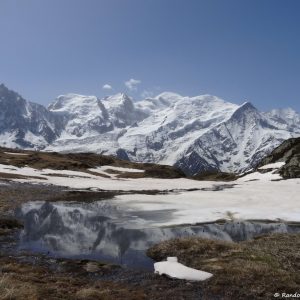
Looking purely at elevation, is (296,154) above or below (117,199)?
above

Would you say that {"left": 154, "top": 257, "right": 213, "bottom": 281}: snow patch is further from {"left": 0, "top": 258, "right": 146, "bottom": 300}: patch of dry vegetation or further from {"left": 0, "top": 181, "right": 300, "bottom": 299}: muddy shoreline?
{"left": 0, "top": 258, "right": 146, "bottom": 300}: patch of dry vegetation

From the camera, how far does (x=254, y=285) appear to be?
69.9 ft

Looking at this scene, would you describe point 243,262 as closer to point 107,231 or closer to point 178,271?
point 178,271

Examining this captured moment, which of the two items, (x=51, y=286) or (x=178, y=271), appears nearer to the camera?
(x=51, y=286)

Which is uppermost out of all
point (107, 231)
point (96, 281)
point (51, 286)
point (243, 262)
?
point (243, 262)

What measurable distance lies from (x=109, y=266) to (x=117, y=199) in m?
43.2

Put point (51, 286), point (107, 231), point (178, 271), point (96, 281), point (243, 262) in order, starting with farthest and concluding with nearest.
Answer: point (107, 231) → point (243, 262) → point (178, 271) → point (96, 281) → point (51, 286)

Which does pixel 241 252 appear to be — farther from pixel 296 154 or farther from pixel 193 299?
pixel 296 154

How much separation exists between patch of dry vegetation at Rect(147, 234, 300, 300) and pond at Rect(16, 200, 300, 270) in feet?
8.70

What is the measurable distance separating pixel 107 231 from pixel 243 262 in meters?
16.4

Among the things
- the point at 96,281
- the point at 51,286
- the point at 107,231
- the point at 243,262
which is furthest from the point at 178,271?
the point at 107,231

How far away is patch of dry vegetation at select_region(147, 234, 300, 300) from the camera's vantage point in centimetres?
2083

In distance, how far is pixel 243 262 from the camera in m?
24.9

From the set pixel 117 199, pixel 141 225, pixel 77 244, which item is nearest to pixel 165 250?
pixel 77 244
